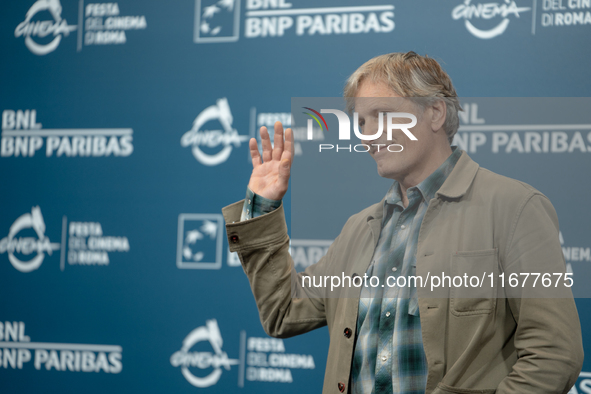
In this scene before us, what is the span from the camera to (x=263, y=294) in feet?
4.21

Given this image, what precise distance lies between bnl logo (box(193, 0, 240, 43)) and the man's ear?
135 cm

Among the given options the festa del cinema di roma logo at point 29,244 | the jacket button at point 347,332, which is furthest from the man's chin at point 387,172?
the festa del cinema di roma logo at point 29,244

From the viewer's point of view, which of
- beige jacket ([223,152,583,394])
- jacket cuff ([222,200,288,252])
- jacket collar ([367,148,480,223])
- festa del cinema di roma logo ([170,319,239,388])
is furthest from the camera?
festa del cinema di roma logo ([170,319,239,388])

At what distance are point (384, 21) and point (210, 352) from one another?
152 cm

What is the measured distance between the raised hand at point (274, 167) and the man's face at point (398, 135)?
0.21m

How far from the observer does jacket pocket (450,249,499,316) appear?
102cm

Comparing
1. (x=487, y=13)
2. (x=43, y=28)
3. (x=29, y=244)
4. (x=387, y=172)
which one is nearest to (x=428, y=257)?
(x=387, y=172)

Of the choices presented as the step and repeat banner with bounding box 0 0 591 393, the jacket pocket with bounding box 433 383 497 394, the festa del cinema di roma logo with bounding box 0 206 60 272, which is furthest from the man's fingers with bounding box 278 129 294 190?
the festa del cinema di roma logo with bounding box 0 206 60 272

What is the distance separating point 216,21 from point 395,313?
1676mm

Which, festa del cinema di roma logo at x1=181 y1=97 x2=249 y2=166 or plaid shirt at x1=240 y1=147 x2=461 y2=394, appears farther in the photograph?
festa del cinema di roma logo at x1=181 y1=97 x2=249 y2=166

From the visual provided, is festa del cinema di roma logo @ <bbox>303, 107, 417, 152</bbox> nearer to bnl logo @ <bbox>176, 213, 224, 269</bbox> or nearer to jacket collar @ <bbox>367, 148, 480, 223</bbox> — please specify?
jacket collar @ <bbox>367, 148, 480, 223</bbox>

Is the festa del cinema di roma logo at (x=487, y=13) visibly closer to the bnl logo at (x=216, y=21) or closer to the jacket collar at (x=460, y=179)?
the bnl logo at (x=216, y=21)

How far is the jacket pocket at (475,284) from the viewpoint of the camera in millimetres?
1023

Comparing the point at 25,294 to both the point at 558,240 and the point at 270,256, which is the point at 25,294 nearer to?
the point at 270,256
